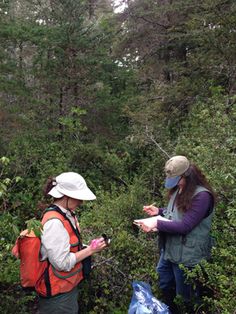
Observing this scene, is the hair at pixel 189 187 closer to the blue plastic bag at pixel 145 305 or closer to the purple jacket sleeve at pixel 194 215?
the purple jacket sleeve at pixel 194 215

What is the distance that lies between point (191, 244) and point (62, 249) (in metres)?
1.17

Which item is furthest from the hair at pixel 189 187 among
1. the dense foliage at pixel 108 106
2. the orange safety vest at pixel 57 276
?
the dense foliage at pixel 108 106

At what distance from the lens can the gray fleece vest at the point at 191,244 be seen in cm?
310

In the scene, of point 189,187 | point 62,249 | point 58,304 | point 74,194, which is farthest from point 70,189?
point 189,187

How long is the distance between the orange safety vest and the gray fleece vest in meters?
0.91

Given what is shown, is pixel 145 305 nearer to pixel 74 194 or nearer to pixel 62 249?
pixel 62 249

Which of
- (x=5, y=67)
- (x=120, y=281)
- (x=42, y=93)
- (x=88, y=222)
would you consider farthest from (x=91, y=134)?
(x=120, y=281)

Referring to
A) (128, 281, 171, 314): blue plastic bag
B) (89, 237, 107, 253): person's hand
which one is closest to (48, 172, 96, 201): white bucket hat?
(89, 237, 107, 253): person's hand

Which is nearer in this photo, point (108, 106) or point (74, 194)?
point (74, 194)

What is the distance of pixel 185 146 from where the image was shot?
6129 mm

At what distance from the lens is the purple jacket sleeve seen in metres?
3.02

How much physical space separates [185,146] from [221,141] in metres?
0.75

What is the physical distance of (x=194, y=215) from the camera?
3021 mm

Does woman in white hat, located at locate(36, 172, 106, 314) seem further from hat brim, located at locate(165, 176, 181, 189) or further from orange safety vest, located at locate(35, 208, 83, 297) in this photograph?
hat brim, located at locate(165, 176, 181, 189)
